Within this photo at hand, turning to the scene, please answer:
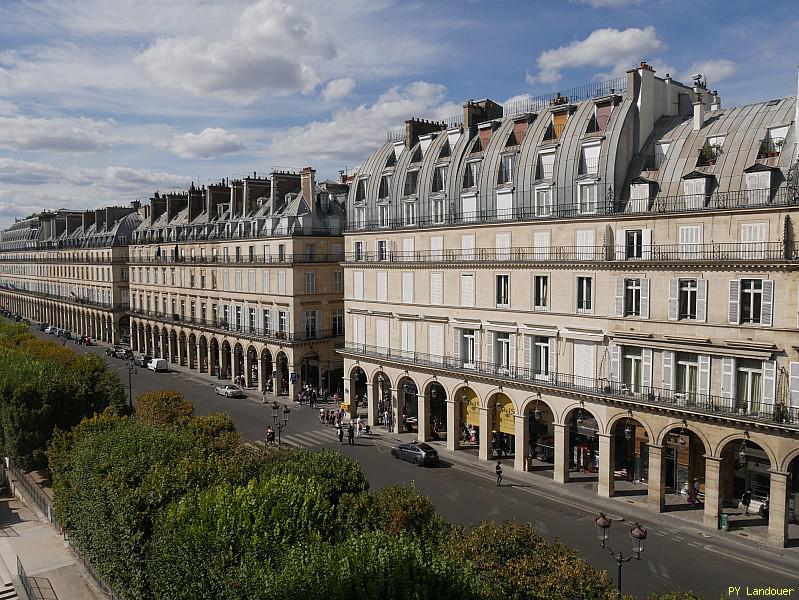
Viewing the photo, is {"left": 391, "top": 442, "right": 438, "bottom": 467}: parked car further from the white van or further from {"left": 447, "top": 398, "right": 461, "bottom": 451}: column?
the white van

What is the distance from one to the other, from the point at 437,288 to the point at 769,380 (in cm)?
2167

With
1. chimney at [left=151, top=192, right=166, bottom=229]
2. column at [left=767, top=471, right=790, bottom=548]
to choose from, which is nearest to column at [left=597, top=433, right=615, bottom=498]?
column at [left=767, top=471, right=790, bottom=548]

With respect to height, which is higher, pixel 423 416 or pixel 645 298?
pixel 645 298

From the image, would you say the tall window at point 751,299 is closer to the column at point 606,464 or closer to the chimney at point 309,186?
the column at point 606,464

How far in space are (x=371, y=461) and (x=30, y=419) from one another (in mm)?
20656

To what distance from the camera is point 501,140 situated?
44.0 m

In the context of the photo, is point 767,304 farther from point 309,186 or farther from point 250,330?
point 250,330

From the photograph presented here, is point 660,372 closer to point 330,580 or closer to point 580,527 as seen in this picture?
point 580,527

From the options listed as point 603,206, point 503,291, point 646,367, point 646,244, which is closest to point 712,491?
point 646,367

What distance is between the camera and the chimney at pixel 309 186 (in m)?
63.4

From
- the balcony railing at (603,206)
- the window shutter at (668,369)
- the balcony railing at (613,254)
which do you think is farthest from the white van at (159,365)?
the window shutter at (668,369)

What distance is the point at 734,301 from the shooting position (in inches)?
1246

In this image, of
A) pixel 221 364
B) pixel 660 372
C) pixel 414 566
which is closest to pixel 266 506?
pixel 414 566

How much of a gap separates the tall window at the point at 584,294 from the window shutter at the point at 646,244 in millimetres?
3301
